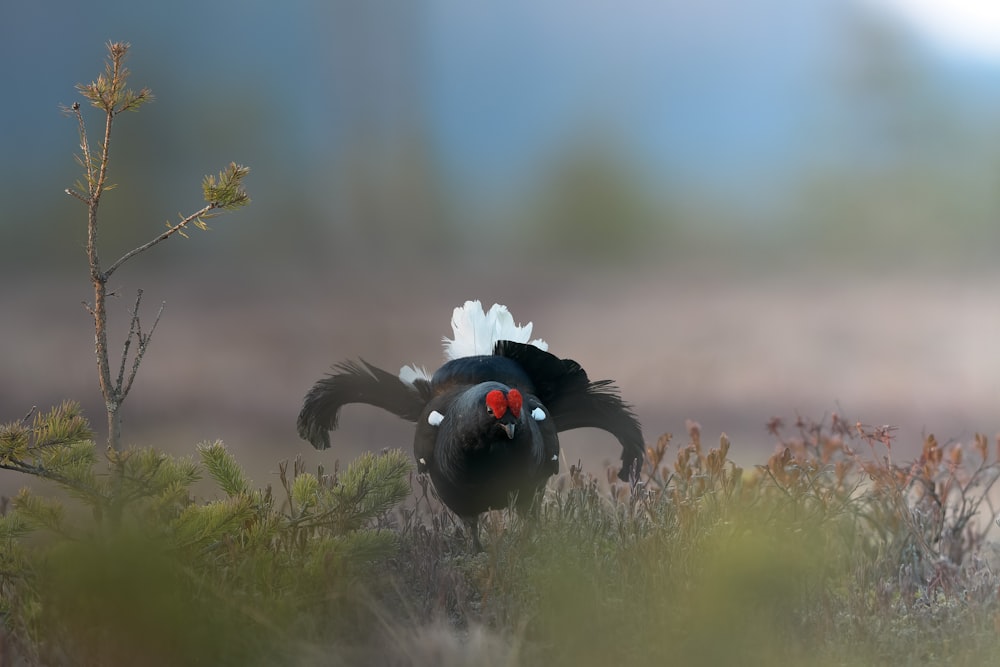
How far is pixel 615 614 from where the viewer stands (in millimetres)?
2043

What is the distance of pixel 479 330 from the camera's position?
12.1 ft

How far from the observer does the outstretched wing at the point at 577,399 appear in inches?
139

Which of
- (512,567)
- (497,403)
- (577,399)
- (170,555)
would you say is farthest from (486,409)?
(170,555)

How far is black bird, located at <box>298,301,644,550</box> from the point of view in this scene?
294 cm

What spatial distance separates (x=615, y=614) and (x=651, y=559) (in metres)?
0.71

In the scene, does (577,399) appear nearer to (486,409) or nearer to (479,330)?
(479,330)

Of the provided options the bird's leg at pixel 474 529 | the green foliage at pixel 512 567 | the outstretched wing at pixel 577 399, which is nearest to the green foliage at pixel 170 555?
the green foliage at pixel 512 567

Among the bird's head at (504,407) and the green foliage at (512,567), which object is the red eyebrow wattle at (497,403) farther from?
the green foliage at (512,567)

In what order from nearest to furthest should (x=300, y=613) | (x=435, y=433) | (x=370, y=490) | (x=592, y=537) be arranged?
(x=300, y=613) < (x=370, y=490) < (x=592, y=537) < (x=435, y=433)

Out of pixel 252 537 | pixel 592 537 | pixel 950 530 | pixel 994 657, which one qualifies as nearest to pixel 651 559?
pixel 592 537

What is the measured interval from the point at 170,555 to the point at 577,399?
1935mm

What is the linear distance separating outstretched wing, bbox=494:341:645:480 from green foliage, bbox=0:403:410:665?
37.2 inches

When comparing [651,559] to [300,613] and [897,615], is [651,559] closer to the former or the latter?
[897,615]

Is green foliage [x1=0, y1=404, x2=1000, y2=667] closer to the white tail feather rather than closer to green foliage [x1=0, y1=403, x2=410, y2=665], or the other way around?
green foliage [x1=0, y1=403, x2=410, y2=665]
